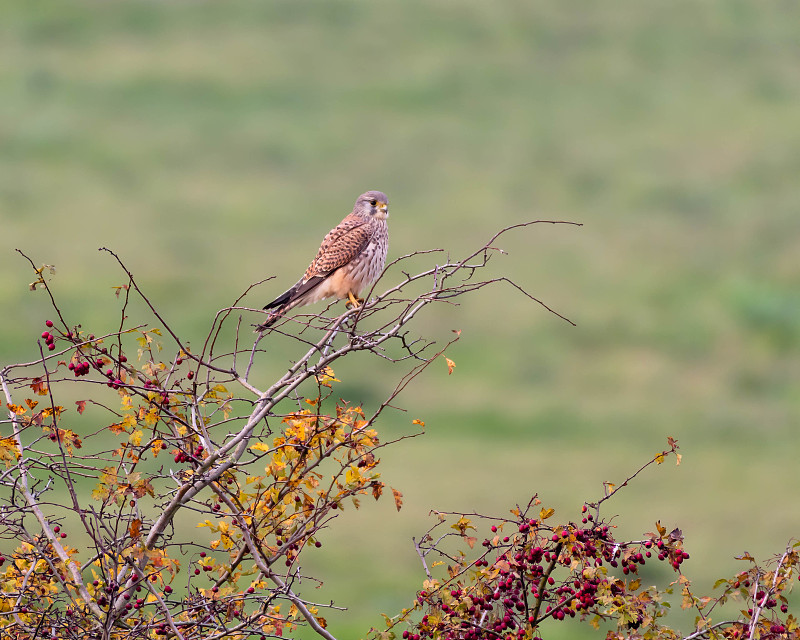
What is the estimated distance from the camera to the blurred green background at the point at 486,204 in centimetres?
4094

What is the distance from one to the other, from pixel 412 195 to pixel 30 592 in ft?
157

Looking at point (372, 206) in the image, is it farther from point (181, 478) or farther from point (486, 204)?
point (486, 204)

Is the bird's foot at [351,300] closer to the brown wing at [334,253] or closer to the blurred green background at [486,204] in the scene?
the brown wing at [334,253]

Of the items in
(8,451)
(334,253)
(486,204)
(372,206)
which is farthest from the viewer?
(486,204)

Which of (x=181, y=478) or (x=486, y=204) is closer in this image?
(x=181, y=478)

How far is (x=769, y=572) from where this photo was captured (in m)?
5.20

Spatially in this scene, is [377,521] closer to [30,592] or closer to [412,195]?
[412,195]

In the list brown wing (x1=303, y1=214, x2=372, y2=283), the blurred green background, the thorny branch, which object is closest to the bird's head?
brown wing (x1=303, y1=214, x2=372, y2=283)

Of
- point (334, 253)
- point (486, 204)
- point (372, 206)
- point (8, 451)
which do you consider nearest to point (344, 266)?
point (334, 253)

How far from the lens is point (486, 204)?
171 feet

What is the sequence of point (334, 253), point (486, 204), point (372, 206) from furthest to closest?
point (486, 204) < point (372, 206) < point (334, 253)

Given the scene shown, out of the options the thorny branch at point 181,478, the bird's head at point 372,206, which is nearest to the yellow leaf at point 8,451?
the thorny branch at point 181,478

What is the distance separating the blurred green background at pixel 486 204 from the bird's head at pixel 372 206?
874 inches

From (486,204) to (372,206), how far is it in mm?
43387
